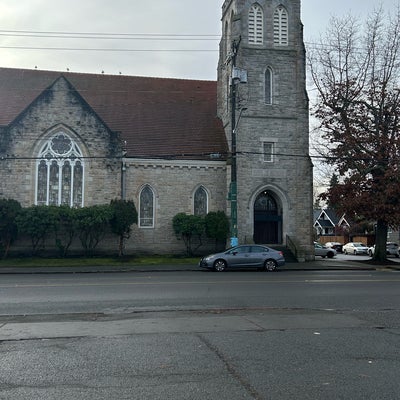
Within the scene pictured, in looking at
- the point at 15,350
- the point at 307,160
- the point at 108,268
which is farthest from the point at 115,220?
the point at 15,350

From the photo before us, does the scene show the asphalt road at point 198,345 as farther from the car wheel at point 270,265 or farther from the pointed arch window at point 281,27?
the pointed arch window at point 281,27

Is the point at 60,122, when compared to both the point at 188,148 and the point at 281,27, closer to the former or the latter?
the point at 188,148

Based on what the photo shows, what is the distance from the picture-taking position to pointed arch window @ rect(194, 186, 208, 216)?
102ft

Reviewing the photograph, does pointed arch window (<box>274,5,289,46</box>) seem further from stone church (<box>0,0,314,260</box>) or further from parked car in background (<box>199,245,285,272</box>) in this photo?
parked car in background (<box>199,245,285,272</box>)

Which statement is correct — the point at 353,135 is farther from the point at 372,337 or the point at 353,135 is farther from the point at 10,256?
the point at 372,337

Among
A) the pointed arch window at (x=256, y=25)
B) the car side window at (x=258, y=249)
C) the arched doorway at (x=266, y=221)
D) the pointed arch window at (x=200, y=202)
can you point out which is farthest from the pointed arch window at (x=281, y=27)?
the car side window at (x=258, y=249)

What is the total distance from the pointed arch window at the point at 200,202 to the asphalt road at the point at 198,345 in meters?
17.2

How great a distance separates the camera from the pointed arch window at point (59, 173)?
2919 cm

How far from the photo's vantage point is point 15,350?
7117 mm

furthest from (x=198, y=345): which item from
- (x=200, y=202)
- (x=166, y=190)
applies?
(x=200, y=202)

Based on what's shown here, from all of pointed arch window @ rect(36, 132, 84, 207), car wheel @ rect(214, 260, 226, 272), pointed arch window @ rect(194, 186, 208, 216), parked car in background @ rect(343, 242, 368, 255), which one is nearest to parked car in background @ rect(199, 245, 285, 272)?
car wheel @ rect(214, 260, 226, 272)

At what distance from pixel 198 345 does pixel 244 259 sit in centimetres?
1568

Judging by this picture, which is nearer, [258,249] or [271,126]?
[258,249]

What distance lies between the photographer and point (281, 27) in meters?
32.0
